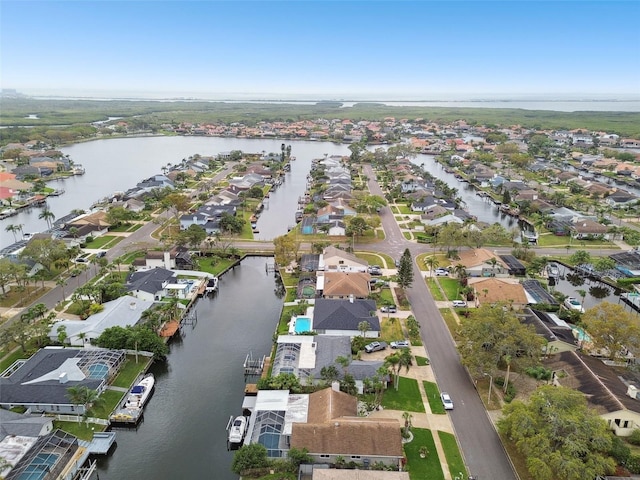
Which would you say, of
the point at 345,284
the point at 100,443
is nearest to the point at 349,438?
the point at 100,443

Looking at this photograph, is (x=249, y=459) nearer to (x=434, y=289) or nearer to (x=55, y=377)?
(x=55, y=377)

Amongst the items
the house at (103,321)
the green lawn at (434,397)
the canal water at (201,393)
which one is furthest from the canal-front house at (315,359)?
the house at (103,321)

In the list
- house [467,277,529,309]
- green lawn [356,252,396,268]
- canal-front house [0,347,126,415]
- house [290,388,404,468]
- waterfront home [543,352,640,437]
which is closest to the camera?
house [290,388,404,468]

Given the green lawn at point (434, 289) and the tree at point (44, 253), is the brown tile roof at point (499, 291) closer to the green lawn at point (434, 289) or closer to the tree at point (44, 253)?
the green lawn at point (434, 289)

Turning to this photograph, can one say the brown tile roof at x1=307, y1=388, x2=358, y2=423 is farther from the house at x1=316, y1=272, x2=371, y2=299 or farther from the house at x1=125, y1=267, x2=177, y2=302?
the house at x1=125, y1=267, x2=177, y2=302

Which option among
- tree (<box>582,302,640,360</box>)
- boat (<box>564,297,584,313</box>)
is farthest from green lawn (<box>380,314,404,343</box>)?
boat (<box>564,297,584,313</box>)
